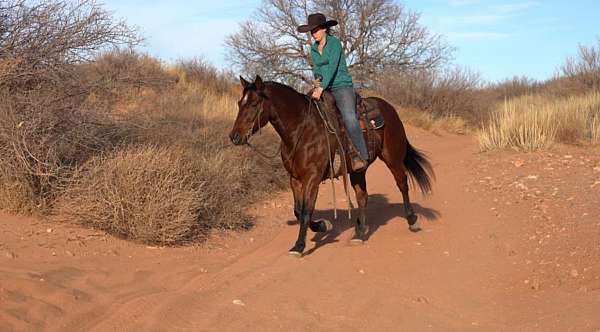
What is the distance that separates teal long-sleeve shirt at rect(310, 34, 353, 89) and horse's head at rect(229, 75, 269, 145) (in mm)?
Result: 967

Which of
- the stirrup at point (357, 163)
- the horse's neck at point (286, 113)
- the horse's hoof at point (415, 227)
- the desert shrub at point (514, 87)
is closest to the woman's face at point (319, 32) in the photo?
the horse's neck at point (286, 113)

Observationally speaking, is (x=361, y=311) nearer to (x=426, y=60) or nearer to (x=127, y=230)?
(x=127, y=230)

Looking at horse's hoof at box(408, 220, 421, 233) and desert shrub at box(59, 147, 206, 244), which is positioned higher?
desert shrub at box(59, 147, 206, 244)

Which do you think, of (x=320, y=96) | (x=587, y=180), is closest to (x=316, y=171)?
(x=320, y=96)

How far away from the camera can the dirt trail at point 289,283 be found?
5.03m

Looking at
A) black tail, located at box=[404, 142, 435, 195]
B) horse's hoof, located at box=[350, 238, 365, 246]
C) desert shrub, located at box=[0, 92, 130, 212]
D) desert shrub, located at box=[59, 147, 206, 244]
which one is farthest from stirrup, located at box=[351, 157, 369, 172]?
desert shrub, located at box=[0, 92, 130, 212]

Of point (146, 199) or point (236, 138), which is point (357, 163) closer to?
point (236, 138)

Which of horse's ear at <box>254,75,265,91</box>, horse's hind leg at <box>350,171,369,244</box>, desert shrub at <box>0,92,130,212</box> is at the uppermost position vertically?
horse's ear at <box>254,75,265,91</box>

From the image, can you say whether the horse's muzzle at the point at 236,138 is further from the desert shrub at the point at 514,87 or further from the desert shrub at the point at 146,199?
the desert shrub at the point at 514,87

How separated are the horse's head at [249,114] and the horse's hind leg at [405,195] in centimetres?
261

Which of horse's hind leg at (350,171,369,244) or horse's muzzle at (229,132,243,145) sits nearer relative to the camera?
horse's muzzle at (229,132,243,145)

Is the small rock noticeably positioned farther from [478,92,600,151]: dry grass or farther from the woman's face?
[478,92,600,151]: dry grass

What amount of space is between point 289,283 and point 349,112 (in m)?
2.62

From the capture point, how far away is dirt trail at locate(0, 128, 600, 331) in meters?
5.03
